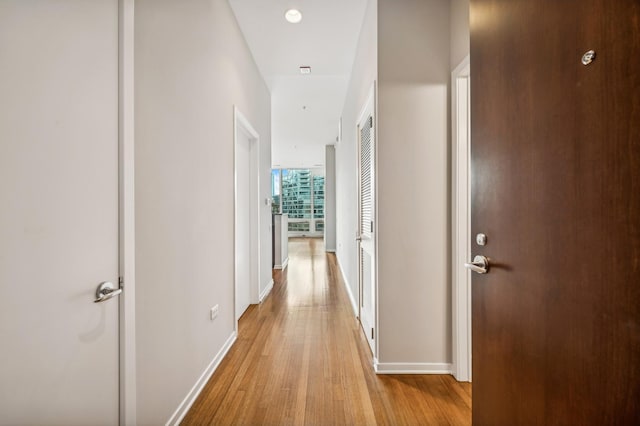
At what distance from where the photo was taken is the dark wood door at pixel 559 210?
66 cm

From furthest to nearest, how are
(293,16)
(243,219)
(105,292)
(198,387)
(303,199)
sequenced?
(303,199) → (243,219) → (293,16) → (198,387) → (105,292)

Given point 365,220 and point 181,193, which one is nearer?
point 181,193

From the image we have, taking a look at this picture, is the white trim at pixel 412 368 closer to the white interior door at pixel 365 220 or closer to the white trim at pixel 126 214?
the white interior door at pixel 365 220

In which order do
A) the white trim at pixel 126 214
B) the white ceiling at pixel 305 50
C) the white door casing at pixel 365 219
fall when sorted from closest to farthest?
the white trim at pixel 126 214 → the white ceiling at pixel 305 50 → the white door casing at pixel 365 219

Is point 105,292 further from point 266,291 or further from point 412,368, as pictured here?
point 266,291

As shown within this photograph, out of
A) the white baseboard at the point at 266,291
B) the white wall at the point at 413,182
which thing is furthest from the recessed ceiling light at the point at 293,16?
the white baseboard at the point at 266,291

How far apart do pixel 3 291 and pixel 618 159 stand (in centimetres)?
151

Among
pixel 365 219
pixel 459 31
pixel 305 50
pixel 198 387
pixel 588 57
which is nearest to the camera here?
pixel 588 57

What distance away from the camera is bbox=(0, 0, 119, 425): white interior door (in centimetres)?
73

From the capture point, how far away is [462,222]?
195 cm

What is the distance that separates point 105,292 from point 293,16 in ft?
8.39

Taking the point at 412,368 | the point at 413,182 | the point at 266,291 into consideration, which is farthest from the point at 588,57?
the point at 266,291

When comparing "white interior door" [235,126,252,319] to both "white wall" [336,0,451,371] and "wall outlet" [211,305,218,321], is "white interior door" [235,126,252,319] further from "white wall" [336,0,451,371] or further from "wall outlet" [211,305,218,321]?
"white wall" [336,0,451,371]

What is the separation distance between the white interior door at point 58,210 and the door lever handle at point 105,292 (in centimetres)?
2
